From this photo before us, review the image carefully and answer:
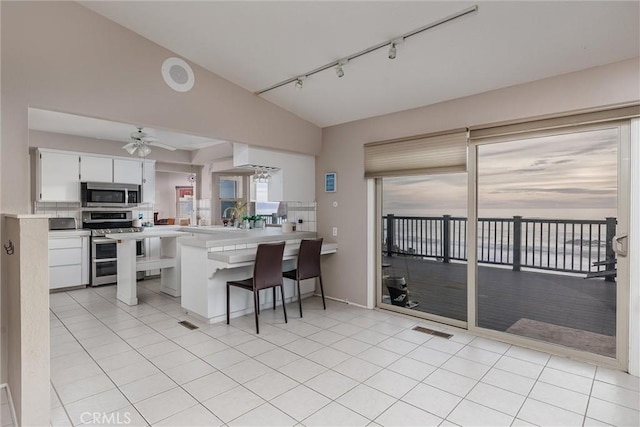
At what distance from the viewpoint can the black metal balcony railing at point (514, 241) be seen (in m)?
3.04

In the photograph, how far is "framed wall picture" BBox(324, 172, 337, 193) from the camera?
468cm

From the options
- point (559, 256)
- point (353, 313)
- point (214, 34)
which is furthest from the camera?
point (353, 313)

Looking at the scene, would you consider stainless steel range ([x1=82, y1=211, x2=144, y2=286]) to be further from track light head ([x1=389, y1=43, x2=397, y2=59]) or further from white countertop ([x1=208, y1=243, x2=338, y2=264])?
track light head ([x1=389, y1=43, x2=397, y2=59])

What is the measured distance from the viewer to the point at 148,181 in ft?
20.9

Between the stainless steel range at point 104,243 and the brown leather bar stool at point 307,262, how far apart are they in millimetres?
3326

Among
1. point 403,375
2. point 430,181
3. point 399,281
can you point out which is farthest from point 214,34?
point 399,281

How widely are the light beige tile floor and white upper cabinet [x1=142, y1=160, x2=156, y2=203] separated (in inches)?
118

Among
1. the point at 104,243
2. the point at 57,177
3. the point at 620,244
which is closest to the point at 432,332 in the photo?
the point at 620,244

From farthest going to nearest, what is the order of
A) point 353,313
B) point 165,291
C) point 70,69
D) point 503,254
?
point 165,291 < point 353,313 < point 503,254 < point 70,69

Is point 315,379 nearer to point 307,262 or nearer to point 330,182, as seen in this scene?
point 307,262

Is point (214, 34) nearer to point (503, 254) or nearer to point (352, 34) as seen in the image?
point (352, 34)

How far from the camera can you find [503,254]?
379 centimetres

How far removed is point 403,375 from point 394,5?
2735mm

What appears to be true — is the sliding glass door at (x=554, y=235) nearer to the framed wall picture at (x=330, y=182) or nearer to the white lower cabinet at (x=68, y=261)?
the framed wall picture at (x=330, y=182)
